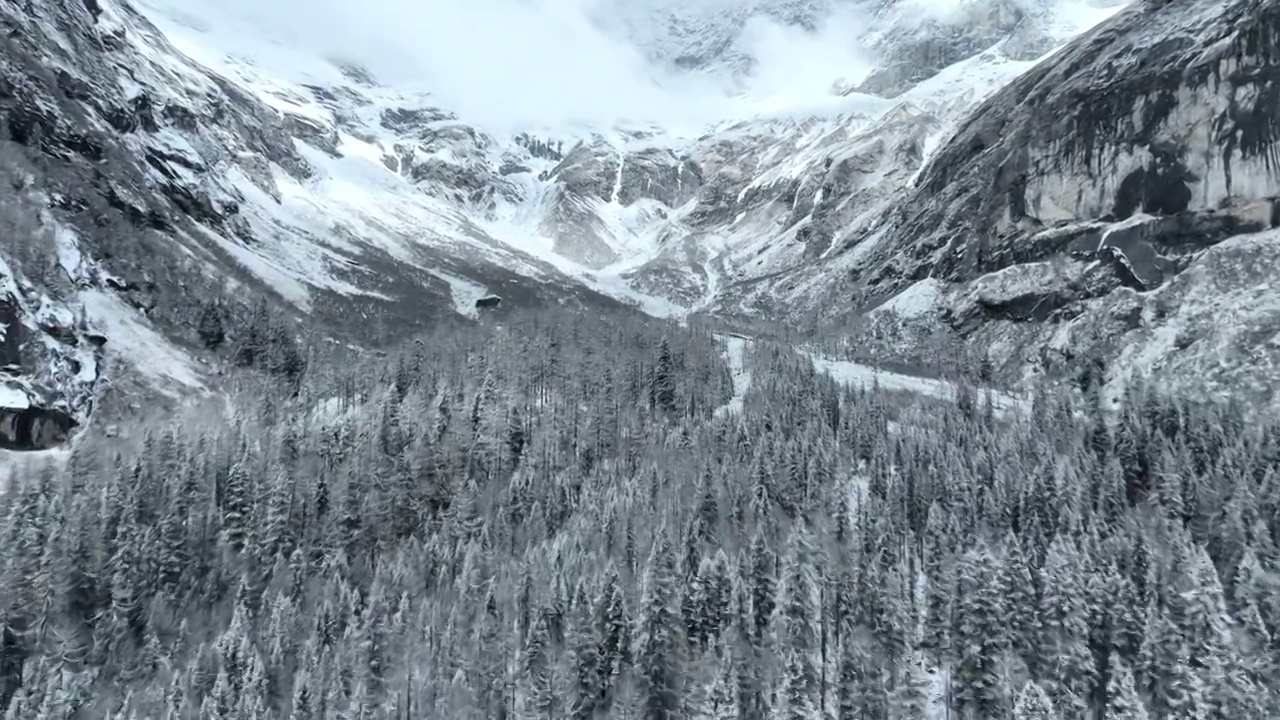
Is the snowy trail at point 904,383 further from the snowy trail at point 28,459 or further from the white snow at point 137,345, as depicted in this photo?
the snowy trail at point 28,459

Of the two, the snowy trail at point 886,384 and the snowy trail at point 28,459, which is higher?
the snowy trail at point 886,384

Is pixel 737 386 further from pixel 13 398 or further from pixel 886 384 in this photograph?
pixel 13 398

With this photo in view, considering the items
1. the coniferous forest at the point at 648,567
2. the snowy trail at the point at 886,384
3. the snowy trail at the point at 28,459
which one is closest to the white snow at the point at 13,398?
the snowy trail at the point at 28,459

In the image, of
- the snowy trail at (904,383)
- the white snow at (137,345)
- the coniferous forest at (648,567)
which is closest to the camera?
the coniferous forest at (648,567)

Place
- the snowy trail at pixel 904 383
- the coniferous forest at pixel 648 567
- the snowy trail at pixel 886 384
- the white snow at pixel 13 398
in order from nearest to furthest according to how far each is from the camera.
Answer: the coniferous forest at pixel 648 567
the white snow at pixel 13 398
the snowy trail at pixel 886 384
the snowy trail at pixel 904 383

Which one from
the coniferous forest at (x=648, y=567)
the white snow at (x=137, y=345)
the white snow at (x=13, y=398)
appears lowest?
the coniferous forest at (x=648, y=567)

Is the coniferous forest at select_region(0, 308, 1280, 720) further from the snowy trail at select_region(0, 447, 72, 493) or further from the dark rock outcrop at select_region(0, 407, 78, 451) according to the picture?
the dark rock outcrop at select_region(0, 407, 78, 451)

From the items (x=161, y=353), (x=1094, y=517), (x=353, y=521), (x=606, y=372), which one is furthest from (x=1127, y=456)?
(x=161, y=353)

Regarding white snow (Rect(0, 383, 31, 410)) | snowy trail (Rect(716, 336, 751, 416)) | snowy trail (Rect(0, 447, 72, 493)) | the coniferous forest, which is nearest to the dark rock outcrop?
white snow (Rect(0, 383, 31, 410))

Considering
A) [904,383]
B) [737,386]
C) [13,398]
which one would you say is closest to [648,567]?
[737,386]
